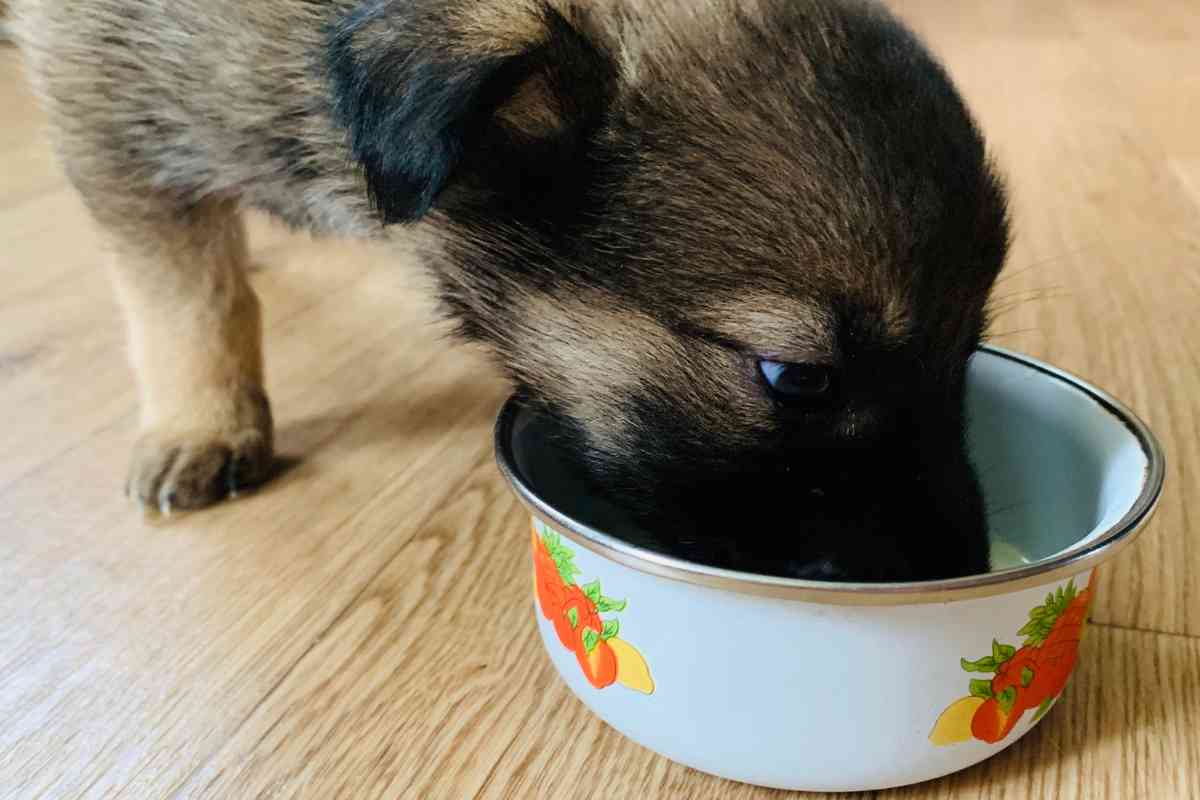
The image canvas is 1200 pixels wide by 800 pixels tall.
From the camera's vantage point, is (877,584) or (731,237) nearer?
(877,584)

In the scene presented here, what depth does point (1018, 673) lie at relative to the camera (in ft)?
3.55

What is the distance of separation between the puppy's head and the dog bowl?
0.38ft

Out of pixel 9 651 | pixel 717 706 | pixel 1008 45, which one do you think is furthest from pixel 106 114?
pixel 1008 45

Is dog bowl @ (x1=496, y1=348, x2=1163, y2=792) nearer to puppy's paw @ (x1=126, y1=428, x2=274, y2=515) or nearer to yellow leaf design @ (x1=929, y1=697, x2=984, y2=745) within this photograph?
yellow leaf design @ (x1=929, y1=697, x2=984, y2=745)

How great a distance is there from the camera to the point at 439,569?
1.52 m

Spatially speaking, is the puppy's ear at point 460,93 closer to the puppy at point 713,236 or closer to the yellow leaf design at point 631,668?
the puppy at point 713,236

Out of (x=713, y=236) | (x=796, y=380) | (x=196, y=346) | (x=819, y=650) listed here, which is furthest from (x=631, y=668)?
(x=196, y=346)

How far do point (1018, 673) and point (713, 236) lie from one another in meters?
0.49

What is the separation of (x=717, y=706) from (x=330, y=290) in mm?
1628

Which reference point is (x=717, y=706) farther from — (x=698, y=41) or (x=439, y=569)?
(x=698, y=41)

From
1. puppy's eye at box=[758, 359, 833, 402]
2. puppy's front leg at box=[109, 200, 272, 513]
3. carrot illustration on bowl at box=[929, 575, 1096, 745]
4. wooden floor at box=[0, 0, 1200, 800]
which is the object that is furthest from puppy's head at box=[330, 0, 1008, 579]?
puppy's front leg at box=[109, 200, 272, 513]

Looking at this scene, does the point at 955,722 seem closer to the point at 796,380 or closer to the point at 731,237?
the point at 796,380

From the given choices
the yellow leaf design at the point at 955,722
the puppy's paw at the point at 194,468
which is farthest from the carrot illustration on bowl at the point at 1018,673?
the puppy's paw at the point at 194,468

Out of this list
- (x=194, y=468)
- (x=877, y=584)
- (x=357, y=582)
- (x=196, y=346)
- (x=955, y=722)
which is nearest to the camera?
(x=877, y=584)
